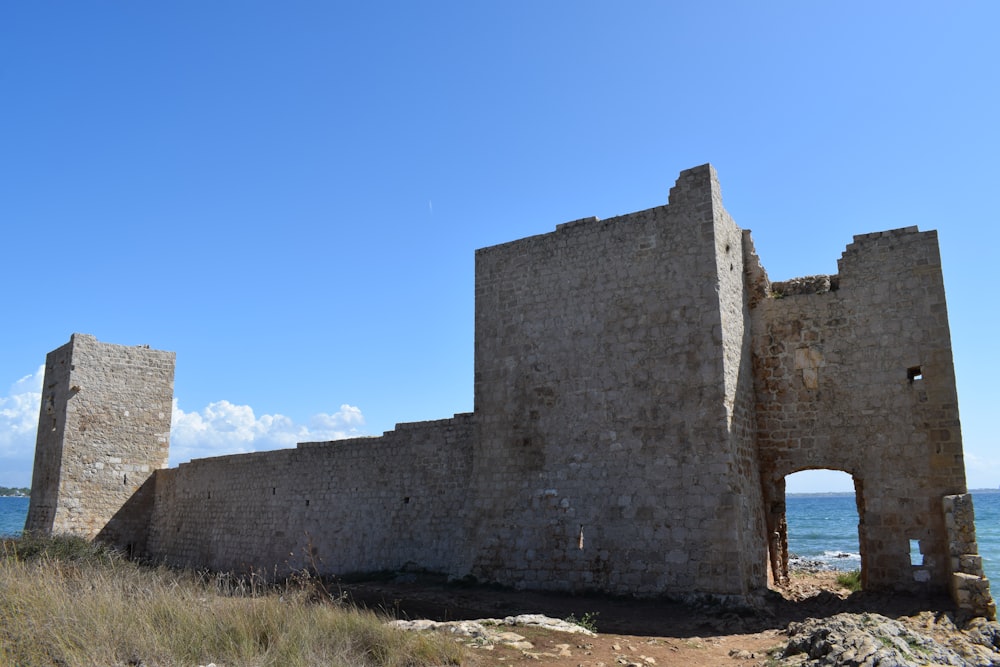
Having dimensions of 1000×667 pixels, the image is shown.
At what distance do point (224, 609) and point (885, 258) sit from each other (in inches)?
394

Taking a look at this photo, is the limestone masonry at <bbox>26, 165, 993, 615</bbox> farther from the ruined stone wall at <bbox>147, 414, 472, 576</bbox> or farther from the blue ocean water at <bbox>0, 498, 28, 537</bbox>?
the blue ocean water at <bbox>0, 498, 28, 537</bbox>

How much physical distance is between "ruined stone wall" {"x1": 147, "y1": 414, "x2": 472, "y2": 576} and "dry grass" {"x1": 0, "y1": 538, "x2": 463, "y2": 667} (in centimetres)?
415

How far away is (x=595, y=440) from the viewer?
39.2 feet

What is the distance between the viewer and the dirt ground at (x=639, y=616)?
26.9 ft

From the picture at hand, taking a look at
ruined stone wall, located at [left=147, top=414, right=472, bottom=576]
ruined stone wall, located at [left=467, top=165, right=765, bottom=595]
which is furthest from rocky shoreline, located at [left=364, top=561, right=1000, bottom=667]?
ruined stone wall, located at [left=147, top=414, right=472, bottom=576]

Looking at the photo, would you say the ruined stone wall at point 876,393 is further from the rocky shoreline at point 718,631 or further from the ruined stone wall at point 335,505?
the ruined stone wall at point 335,505

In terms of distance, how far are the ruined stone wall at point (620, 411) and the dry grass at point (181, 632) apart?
449 centimetres

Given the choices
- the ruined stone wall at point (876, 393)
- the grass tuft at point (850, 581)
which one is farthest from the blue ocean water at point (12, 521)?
the grass tuft at point (850, 581)

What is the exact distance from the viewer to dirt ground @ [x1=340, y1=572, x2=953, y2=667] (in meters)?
8.21

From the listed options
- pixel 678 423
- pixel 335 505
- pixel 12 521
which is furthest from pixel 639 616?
pixel 12 521

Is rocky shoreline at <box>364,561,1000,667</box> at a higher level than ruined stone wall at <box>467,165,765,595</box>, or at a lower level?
lower

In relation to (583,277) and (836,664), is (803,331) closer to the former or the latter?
(583,277)

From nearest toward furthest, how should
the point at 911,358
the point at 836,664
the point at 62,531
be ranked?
the point at 836,664
the point at 911,358
the point at 62,531

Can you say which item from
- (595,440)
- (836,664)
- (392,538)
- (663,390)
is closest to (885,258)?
(663,390)
